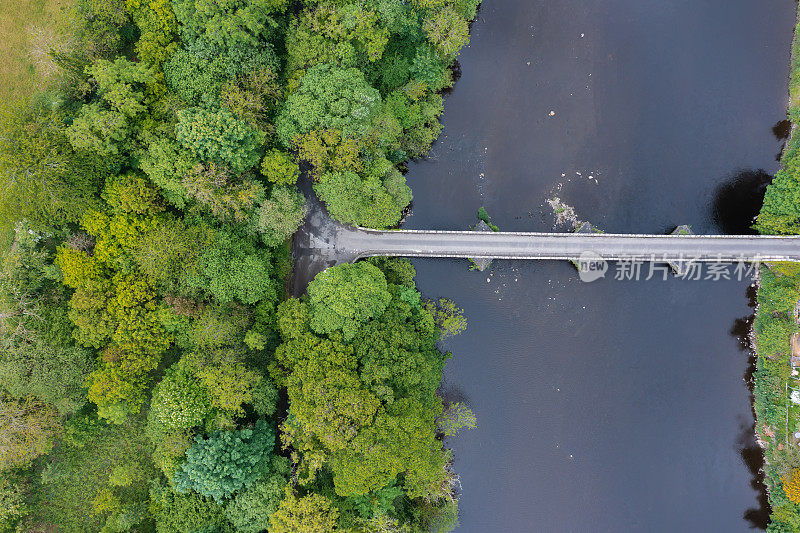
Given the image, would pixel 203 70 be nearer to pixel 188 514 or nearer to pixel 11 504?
pixel 188 514

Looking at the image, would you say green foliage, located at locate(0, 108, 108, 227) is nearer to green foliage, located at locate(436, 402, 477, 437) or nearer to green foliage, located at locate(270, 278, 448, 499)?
green foliage, located at locate(270, 278, 448, 499)

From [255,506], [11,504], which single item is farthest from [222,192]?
[11,504]

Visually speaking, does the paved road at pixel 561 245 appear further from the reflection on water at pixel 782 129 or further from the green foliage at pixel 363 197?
the reflection on water at pixel 782 129

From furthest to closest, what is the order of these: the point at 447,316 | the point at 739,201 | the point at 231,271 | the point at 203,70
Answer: the point at 739,201
the point at 447,316
the point at 231,271
the point at 203,70

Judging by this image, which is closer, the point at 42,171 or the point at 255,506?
the point at 42,171

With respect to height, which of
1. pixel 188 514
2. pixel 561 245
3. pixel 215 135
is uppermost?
pixel 561 245

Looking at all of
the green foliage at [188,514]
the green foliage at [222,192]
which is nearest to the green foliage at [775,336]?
the green foliage at [222,192]

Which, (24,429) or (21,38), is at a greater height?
(21,38)
